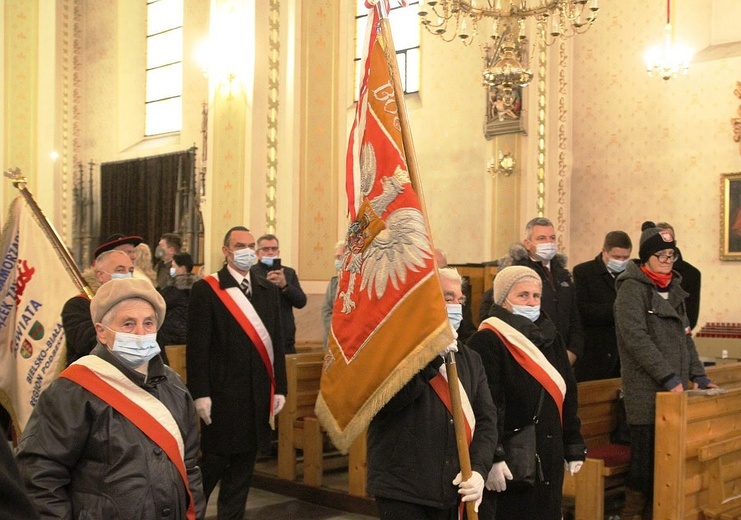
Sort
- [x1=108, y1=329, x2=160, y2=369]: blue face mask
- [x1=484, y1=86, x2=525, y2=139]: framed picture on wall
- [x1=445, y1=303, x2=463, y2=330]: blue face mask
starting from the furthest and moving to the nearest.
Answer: [x1=484, y1=86, x2=525, y2=139]: framed picture on wall < [x1=445, y1=303, x2=463, y2=330]: blue face mask < [x1=108, y1=329, x2=160, y2=369]: blue face mask

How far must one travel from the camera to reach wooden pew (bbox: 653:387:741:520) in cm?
488

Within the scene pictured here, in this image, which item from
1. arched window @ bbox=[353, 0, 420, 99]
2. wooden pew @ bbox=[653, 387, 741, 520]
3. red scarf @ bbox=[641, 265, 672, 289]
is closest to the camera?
wooden pew @ bbox=[653, 387, 741, 520]

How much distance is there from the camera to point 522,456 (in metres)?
3.75

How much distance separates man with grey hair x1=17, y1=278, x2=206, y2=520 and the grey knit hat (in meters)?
1.61

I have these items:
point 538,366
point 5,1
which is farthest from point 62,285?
point 5,1

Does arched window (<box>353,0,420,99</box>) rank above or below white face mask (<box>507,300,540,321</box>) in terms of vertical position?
above

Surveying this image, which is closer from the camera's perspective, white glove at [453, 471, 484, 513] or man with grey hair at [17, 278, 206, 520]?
man with grey hair at [17, 278, 206, 520]

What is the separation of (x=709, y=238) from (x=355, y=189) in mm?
8337

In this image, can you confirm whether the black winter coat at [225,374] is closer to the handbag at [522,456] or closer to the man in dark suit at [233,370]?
the man in dark suit at [233,370]

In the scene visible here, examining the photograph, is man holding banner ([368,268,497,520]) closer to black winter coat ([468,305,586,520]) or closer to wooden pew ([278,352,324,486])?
black winter coat ([468,305,586,520])

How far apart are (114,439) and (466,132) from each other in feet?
38.0

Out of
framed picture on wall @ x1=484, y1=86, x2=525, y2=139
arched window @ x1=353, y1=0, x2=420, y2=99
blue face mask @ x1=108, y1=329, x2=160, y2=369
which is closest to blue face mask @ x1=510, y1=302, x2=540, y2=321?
blue face mask @ x1=108, y1=329, x2=160, y2=369

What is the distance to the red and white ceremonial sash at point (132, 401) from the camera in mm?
2752

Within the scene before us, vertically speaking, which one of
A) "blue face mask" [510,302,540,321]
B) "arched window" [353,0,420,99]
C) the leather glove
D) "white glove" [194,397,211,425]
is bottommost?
"white glove" [194,397,211,425]
